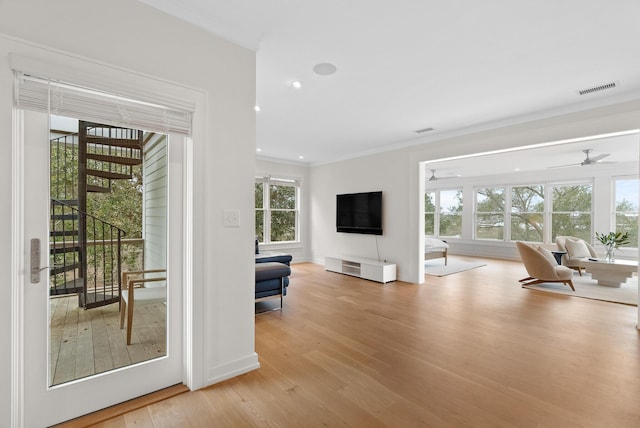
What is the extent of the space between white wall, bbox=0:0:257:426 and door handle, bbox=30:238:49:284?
0.10 metres

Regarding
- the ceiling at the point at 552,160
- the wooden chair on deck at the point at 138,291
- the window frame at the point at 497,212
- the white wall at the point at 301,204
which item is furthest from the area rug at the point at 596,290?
the wooden chair on deck at the point at 138,291

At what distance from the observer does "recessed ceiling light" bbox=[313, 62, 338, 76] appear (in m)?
2.79

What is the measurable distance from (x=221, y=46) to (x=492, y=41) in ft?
7.05

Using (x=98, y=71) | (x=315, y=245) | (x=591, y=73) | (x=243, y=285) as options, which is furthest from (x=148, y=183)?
(x=315, y=245)

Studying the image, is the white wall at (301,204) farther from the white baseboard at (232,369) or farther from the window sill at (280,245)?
the white baseboard at (232,369)

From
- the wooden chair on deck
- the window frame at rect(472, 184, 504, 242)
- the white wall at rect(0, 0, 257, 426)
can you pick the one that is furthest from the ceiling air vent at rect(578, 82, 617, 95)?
the window frame at rect(472, 184, 504, 242)

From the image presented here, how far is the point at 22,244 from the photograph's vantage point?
155 cm

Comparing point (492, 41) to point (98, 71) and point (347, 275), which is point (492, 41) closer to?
point (98, 71)

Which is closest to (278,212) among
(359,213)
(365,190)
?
(359,213)

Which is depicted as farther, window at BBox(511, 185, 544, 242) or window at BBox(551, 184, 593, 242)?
window at BBox(511, 185, 544, 242)

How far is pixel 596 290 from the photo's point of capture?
15.9 ft

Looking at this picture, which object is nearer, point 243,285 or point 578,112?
point 243,285

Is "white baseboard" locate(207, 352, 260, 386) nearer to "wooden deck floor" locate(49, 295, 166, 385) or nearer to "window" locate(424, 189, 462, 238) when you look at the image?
"wooden deck floor" locate(49, 295, 166, 385)

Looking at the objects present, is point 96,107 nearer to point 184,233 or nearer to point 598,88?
point 184,233
